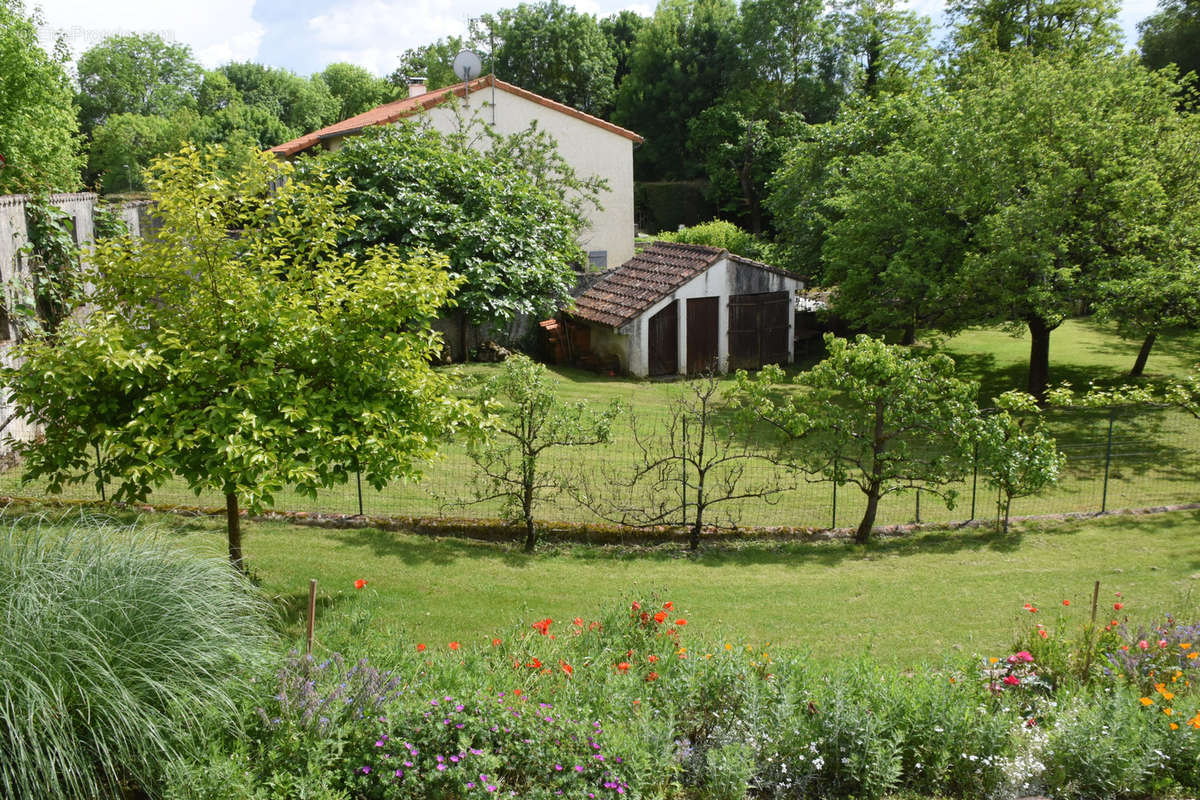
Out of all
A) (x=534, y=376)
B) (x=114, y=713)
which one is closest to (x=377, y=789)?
(x=114, y=713)

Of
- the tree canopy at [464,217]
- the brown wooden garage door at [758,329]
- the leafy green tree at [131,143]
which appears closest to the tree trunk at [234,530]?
the tree canopy at [464,217]

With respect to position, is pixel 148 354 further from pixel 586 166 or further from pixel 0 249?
pixel 586 166

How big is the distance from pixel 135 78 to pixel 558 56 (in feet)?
155

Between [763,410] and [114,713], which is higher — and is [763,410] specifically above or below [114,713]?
above

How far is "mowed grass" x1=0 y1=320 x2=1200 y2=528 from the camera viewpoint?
13.0m

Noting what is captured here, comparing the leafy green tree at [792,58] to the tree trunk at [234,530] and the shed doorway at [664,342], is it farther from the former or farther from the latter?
the tree trunk at [234,530]

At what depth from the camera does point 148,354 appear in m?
7.51

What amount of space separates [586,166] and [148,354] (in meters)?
25.3

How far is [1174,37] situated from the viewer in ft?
128

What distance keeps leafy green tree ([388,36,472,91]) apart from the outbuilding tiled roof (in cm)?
3221

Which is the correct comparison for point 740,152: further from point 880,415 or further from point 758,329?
point 880,415

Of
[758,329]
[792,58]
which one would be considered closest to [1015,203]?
[758,329]

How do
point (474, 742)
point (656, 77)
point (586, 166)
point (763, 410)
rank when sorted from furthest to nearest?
point (656, 77) → point (586, 166) → point (763, 410) → point (474, 742)

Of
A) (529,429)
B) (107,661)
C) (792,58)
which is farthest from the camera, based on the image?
(792,58)
